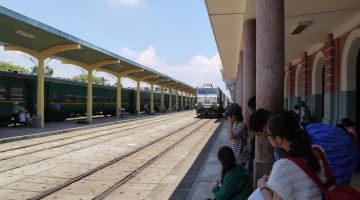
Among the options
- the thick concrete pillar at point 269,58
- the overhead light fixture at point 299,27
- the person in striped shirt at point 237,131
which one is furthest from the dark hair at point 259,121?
the overhead light fixture at point 299,27

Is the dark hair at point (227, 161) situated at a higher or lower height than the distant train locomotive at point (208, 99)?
lower

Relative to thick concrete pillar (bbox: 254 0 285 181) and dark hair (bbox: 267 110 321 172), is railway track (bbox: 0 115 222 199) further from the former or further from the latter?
dark hair (bbox: 267 110 321 172)

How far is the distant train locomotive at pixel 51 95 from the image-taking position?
68.8 ft

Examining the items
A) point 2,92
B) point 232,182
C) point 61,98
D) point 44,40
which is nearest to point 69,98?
point 61,98

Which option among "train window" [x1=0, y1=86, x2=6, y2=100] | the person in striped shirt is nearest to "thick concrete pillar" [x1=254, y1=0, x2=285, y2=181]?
the person in striped shirt

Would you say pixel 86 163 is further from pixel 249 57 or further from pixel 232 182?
pixel 232 182

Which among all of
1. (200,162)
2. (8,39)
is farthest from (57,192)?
(8,39)

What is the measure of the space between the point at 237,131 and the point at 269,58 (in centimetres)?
120

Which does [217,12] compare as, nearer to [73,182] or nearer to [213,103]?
Answer: [73,182]

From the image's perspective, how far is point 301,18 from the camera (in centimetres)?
1035

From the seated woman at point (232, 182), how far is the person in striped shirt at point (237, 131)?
5.44ft

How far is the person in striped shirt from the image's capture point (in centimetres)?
549

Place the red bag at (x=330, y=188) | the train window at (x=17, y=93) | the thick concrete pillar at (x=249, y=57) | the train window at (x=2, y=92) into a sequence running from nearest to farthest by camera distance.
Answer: the red bag at (x=330, y=188) → the thick concrete pillar at (x=249, y=57) → the train window at (x=2, y=92) → the train window at (x=17, y=93)

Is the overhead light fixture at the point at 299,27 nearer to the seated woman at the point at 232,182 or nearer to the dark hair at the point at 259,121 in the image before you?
the seated woman at the point at 232,182
